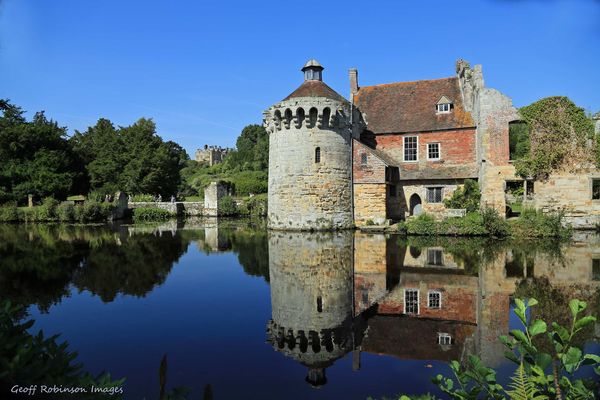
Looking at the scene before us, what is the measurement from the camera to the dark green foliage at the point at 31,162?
39594 millimetres

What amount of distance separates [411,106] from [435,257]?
16450mm

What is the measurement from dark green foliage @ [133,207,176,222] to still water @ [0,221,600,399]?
19481 mm

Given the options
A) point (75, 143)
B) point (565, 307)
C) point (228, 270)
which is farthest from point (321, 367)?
point (75, 143)

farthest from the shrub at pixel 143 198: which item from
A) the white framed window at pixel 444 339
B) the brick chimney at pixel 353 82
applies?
the white framed window at pixel 444 339

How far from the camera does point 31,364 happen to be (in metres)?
2.63

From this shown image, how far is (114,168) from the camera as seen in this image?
4434 centimetres

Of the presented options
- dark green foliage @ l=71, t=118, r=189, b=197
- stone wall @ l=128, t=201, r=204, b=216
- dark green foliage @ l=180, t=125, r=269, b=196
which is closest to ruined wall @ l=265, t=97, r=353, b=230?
stone wall @ l=128, t=201, r=204, b=216

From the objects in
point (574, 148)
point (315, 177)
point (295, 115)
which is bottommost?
point (315, 177)

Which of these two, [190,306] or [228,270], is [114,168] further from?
[190,306]

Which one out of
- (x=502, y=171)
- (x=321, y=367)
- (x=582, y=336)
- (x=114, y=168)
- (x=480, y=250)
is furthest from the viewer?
(x=114, y=168)

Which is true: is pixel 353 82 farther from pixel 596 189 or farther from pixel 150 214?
pixel 150 214

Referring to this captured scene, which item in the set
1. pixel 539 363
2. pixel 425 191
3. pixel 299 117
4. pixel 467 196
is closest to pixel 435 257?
pixel 467 196

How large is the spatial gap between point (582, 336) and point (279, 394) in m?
5.01

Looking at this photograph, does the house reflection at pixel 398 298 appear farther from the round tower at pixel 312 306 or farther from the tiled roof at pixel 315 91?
the tiled roof at pixel 315 91
